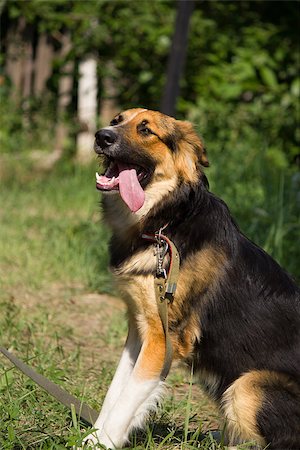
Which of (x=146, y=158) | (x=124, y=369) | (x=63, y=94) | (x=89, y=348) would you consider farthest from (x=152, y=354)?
(x=63, y=94)

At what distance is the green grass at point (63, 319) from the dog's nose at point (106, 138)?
3.81 ft

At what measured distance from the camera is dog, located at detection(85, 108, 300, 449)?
133 inches

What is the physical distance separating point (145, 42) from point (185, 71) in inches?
26.9

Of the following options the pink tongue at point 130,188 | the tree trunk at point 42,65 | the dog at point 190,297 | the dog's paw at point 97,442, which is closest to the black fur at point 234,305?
the dog at point 190,297

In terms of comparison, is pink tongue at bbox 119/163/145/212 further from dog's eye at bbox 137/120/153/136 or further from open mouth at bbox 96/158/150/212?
dog's eye at bbox 137/120/153/136

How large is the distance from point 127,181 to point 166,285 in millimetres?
538

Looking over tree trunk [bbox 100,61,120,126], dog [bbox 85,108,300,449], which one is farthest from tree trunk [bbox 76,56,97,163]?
dog [bbox 85,108,300,449]

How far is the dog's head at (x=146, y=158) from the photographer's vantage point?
357 centimetres

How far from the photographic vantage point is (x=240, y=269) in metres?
3.58

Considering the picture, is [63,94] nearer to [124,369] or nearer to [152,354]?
[124,369]

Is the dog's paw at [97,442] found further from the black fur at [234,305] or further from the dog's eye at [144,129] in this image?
the dog's eye at [144,129]

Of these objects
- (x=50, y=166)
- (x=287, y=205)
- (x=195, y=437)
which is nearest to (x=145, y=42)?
(x=50, y=166)

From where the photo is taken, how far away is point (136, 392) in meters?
3.40

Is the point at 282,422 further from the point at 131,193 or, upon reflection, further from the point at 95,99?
the point at 95,99
